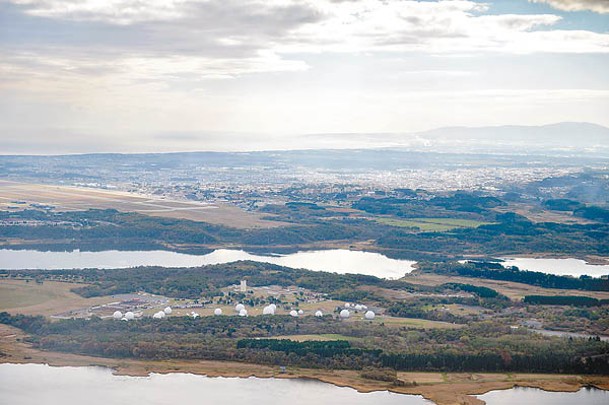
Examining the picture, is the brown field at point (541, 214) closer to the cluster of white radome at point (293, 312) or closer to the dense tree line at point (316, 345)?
the cluster of white radome at point (293, 312)

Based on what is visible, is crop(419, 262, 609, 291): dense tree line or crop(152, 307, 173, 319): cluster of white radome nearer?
crop(152, 307, 173, 319): cluster of white radome

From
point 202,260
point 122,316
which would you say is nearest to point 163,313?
point 122,316

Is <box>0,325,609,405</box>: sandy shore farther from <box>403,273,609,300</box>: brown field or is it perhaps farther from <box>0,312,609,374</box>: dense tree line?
<box>403,273,609,300</box>: brown field

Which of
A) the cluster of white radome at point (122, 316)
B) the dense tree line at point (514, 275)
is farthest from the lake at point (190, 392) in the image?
the dense tree line at point (514, 275)

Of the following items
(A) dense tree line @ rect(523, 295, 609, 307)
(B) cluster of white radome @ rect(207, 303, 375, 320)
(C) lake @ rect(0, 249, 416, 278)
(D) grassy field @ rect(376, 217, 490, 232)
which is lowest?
(C) lake @ rect(0, 249, 416, 278)

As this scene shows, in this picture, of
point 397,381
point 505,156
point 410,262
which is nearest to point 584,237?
point 410,262

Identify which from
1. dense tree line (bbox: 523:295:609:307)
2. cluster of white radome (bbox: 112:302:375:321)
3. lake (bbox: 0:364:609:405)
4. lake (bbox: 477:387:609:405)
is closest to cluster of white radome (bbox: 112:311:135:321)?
cluster of white radome (bbox: 112:302:375:321)

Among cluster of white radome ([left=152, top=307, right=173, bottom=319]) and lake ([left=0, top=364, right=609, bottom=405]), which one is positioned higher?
cluster of white radome ([left=152, top=307, right=173, bottom=319])
